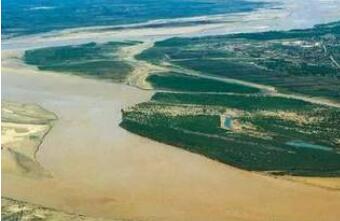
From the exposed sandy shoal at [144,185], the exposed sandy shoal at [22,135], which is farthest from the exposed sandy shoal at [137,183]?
the exposed sandy shoal at [22,135]

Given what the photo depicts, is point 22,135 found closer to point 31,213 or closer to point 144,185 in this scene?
point 144,185

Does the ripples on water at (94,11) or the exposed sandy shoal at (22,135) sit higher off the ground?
the ripples on water at (94,11)

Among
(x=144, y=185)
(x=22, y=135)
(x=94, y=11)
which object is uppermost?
(x=94, y=11)

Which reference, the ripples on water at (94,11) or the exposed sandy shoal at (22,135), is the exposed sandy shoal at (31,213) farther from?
the ripples on water at (94,11)

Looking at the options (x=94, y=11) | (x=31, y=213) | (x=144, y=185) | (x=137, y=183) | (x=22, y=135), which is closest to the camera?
(x=31, y=213)

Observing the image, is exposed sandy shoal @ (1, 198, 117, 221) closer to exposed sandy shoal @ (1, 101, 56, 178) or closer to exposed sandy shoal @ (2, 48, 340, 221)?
exposed sandy shoal @ (2, 48, 340, 221)

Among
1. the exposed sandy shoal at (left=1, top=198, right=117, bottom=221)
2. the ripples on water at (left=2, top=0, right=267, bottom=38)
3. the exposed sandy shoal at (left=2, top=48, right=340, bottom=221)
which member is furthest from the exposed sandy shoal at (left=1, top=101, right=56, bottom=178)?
the ripples on water at (left=2, top=0, right=267, bottom=38)

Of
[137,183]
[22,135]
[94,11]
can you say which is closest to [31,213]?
[137,183]

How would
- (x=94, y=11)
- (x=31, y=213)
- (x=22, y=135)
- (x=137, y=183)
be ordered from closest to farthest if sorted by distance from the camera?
(x=31, y=213), (x=137, y=183), (x=22, y=135), (x=94, y=11)

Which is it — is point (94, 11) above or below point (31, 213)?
above
